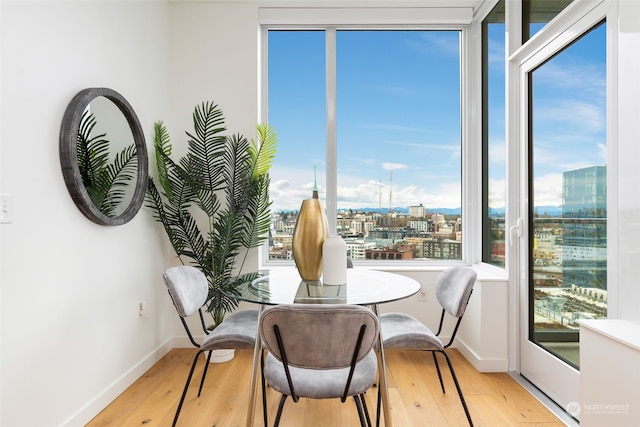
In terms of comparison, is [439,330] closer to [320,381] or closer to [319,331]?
[320,381]

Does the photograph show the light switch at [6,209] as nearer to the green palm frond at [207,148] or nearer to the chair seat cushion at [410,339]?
the green palm frond at [207,148]

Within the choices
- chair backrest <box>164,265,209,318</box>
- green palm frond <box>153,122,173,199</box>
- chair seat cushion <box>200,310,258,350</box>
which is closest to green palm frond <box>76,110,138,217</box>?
green palm frond <box>153,122,173,199</box>

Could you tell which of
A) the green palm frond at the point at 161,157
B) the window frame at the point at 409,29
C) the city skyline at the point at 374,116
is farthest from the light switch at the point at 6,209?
the city skyline at the point at 374,116

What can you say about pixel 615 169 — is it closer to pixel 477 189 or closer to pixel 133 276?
pixel 477 189

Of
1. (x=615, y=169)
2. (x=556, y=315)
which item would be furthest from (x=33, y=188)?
(x=556, y=315)

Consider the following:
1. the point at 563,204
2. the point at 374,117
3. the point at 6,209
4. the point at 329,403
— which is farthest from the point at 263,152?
the point at 563,204

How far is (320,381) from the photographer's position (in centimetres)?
147

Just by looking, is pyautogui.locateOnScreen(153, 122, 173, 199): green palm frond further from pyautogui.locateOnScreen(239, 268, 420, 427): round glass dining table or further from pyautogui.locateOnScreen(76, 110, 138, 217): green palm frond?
pyautogui.locateOnScreen(239, 268, 420, 427): round glass dining table

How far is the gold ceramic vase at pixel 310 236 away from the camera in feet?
6.34

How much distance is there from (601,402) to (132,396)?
2.41m

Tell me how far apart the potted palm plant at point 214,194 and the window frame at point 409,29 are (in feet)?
1.48

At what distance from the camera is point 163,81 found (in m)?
3.05

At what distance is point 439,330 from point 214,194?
191cm

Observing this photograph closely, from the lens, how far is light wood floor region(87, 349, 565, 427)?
205 centimetres
